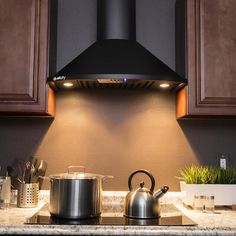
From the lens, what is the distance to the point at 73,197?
6.39ft

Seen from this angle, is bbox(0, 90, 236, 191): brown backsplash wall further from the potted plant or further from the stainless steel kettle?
the stainless steel kettle

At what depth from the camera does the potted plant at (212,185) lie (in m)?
2.17

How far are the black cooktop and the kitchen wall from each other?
460 millimetres

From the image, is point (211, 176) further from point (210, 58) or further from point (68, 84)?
point (68, 84)

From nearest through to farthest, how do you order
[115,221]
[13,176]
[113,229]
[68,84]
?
[113,229] → [115,221] → [68,84] → [13,176]

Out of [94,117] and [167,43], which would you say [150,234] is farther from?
[167,43]

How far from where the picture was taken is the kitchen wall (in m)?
2.48

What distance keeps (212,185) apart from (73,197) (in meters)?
0.80

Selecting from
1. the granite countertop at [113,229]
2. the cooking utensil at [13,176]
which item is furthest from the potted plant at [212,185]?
the cooking utensil at [13,176]

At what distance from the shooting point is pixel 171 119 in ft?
8.23

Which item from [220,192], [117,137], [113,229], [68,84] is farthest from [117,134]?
[113,229]

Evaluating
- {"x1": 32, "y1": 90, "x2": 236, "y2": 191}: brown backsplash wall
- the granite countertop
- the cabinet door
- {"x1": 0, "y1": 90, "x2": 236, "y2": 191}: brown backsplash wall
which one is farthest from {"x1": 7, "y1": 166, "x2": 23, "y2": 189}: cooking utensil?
the granite countertop

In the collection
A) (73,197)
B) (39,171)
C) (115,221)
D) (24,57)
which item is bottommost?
(115,221)

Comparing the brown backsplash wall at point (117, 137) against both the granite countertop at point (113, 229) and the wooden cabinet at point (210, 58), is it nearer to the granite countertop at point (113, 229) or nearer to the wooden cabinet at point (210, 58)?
the wooden cabinet at point (210, 58)
